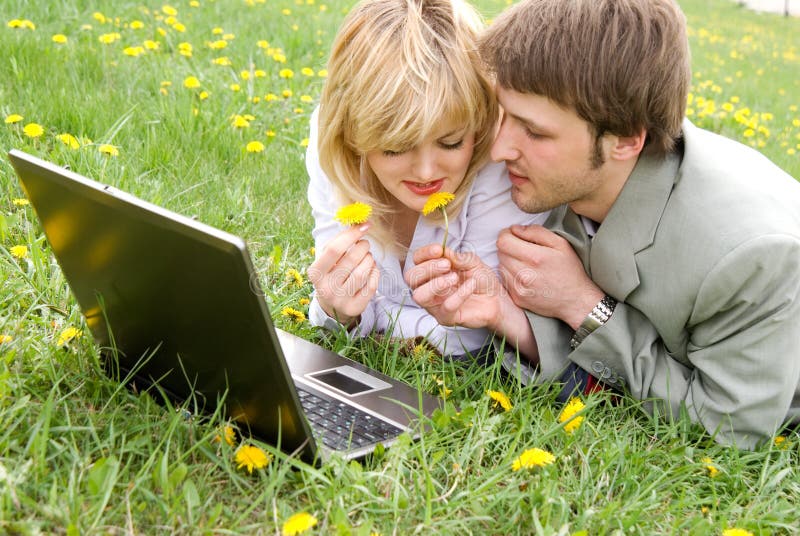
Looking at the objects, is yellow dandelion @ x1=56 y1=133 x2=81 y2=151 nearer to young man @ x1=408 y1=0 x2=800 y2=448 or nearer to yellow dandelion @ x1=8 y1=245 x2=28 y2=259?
yellow dandelion @ x1=8 y1=245 x2=28 y2=259

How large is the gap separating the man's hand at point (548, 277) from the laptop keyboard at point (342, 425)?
0.67 m

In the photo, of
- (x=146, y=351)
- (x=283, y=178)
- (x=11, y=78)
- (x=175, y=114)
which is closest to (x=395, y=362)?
(x=146, y=351)

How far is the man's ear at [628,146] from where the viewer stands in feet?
7.47

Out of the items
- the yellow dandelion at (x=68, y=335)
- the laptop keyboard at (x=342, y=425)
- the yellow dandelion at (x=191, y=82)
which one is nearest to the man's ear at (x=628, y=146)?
the laptop keyboard at (x=342, y=425)

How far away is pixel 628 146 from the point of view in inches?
90.2

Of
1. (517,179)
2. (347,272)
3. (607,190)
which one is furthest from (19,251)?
(607,190)

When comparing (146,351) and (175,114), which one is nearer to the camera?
(146,351)

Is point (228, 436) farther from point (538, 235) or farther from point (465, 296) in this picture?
point (538, 235)

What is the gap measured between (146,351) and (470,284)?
2.97 feet

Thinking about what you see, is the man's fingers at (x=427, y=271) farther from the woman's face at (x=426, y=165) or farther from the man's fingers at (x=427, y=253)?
the woman's face at (x=426, y=165)

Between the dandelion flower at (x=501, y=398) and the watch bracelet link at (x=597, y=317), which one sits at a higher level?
the watch bracelet link at (x=597, y=317)

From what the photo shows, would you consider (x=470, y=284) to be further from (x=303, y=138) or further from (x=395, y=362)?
(x=303, y=138)

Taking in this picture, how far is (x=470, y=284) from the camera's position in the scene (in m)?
2.39

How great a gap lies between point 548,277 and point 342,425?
79cm
